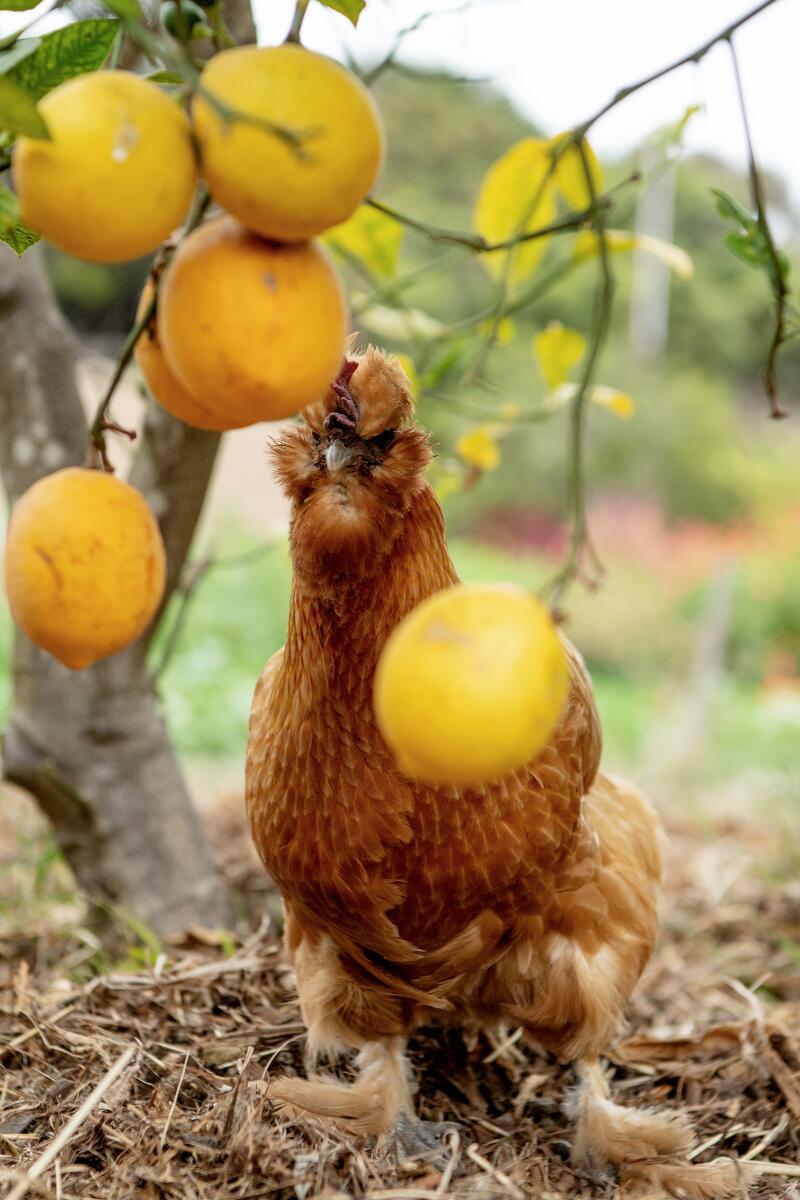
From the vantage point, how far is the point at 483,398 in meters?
10.9

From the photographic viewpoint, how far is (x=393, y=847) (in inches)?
54.0

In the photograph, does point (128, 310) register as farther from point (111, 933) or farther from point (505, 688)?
point (505, 688)

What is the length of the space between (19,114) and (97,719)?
1.72 meters

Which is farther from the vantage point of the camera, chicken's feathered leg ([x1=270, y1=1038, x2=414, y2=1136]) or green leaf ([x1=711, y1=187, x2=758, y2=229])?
chicken's feathered leg ([x1=270, y1=1038, x2=414, y2=1136])

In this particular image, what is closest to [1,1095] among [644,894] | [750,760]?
[644,894]

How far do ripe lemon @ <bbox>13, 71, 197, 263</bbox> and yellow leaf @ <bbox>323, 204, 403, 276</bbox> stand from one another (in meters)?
1.10

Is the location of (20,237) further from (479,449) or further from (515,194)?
(479,449)

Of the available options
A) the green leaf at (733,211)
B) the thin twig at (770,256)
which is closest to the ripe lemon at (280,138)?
the thin twig at (770,256)

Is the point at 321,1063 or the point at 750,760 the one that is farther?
the point at 750,760

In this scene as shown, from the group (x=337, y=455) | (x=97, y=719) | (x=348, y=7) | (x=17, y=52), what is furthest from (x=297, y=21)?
(x=97, y=719)

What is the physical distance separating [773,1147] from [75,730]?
1411 millimetres

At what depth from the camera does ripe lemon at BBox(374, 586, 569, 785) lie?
1.91ft

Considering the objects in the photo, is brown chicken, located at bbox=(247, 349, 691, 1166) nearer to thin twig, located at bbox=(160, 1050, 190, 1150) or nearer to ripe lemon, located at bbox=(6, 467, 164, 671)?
thin twig, located at bbox=(160, 1050, 190, 1150)

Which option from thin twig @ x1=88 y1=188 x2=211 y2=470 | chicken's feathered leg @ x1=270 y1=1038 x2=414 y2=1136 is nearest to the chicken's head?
thin twig @ x1=88 y1=188 x2=211 y2=470
